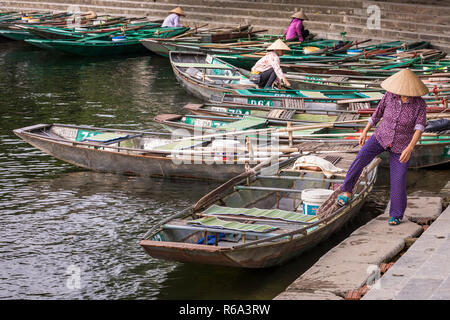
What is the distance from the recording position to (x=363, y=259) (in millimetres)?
6488

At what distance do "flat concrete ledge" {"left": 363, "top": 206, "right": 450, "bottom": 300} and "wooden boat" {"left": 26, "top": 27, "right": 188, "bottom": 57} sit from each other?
566 inches

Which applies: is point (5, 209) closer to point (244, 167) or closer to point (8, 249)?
point (8, 249)

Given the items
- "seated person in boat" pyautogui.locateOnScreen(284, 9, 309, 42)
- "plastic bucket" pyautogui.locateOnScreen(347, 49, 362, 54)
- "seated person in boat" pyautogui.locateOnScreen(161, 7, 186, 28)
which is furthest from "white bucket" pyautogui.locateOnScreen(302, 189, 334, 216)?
"seated person in boat" pyautogui.locateOnScreen(161, 7, 186, 28)

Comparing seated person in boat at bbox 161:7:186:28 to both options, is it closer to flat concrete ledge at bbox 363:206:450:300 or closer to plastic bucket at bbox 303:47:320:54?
plastic bucket at bbox 303:47:320:54

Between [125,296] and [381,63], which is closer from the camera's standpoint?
[125,296]

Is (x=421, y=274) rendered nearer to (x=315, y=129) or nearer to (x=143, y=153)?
(x=315, y=129)

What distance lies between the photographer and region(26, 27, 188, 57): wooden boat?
19672 millimetres

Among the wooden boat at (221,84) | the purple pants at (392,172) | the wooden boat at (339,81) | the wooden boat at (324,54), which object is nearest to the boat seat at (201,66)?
the wooden boat at (221,84)

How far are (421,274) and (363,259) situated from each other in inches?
30.6

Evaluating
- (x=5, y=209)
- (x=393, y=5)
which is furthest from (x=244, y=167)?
(x=393, y=5)

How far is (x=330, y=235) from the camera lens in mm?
7434

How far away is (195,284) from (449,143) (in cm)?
465

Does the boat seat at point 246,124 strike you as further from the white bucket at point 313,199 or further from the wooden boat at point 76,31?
the wooden boat at point 76,31
